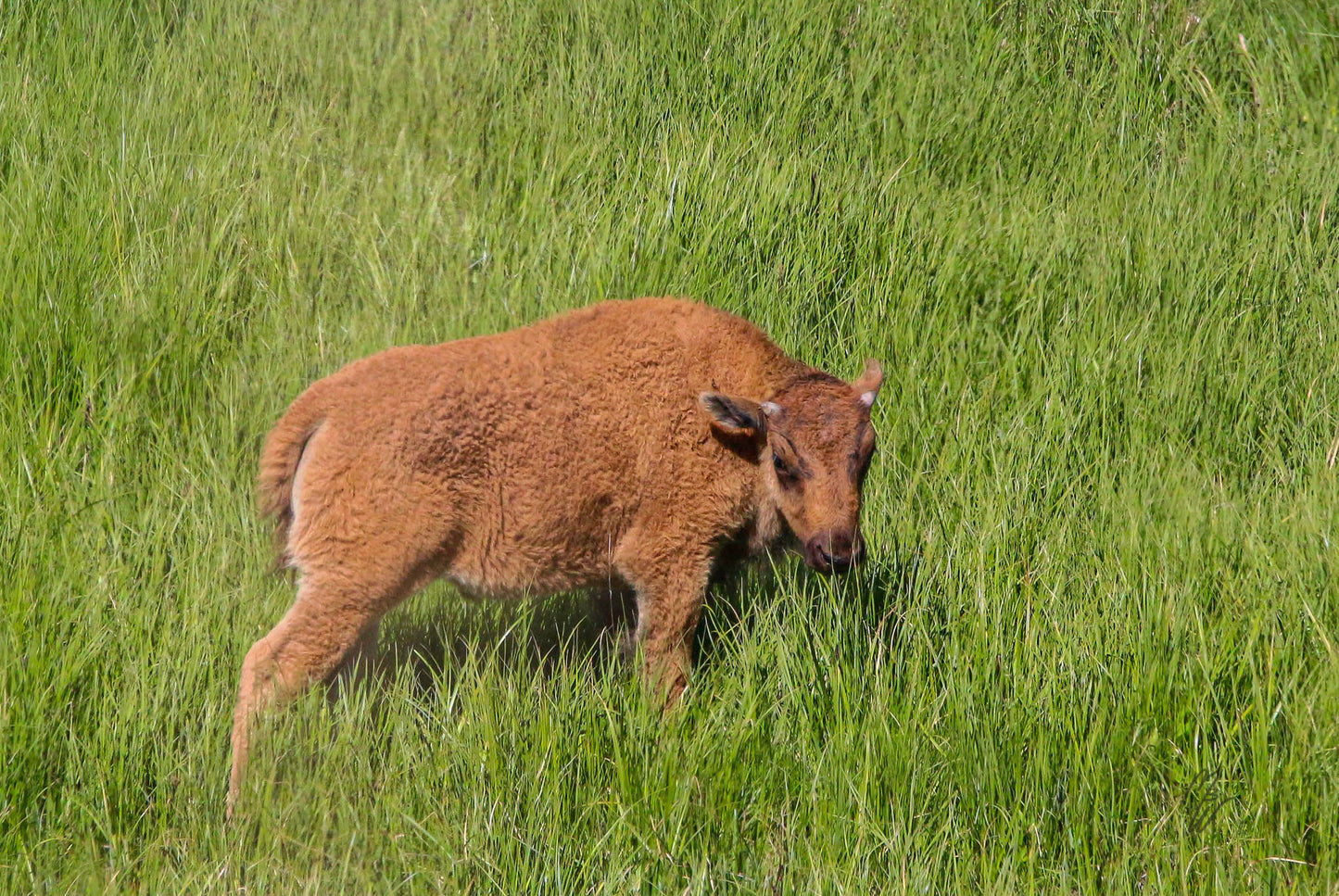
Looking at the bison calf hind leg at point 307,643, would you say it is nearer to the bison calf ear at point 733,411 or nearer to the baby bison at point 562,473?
the baby bison at point 562,473

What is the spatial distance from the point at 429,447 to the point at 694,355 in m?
1.18

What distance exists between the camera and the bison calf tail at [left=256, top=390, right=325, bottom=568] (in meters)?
4.42

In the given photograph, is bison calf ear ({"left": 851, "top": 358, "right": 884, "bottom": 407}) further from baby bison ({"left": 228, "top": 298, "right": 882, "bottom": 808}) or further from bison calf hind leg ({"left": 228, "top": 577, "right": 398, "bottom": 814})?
bison calf hind leg ({"left": 228, "top": 577, "right": 398, "bottom": 814})

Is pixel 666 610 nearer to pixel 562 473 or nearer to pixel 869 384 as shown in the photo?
pixel 562 473

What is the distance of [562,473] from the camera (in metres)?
4.69

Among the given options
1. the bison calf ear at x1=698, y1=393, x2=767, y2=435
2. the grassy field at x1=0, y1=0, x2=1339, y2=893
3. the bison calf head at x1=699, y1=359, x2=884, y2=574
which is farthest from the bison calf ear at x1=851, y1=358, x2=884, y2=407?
the grassy field at x1=0, y1=0, x2=1339, y2=893

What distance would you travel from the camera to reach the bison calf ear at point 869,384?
5016 mm

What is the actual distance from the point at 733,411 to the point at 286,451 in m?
1.58

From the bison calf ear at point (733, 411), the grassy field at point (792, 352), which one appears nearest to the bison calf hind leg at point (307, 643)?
the grassy field at point (792, 352)

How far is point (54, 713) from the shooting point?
398 cm

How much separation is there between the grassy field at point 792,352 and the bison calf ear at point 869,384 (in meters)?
0.56

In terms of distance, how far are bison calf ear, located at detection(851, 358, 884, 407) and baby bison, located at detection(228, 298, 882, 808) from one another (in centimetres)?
1

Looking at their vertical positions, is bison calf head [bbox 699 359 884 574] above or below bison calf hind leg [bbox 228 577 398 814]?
above

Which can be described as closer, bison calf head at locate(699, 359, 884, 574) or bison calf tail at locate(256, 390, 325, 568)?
bison calf tail at locate(256, 390, 325, 568)
